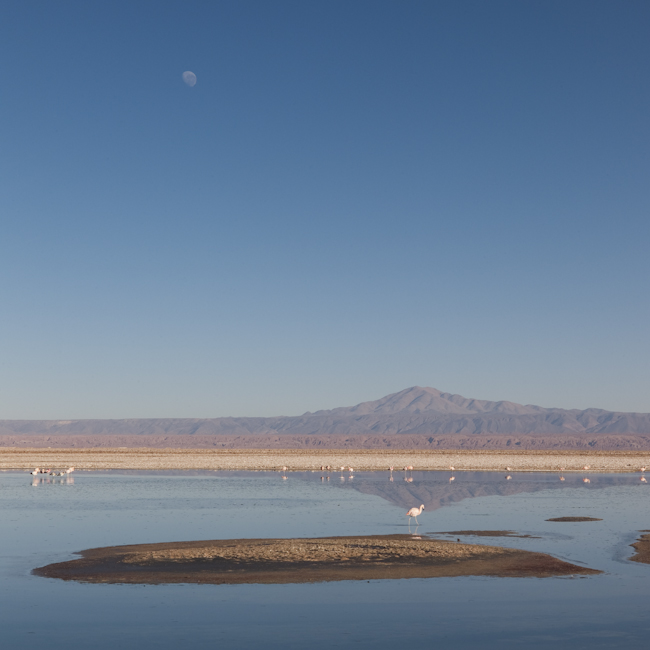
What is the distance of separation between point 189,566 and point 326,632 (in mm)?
7810

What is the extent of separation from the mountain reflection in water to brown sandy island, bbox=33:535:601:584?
14993mm

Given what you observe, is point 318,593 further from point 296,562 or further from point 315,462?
point 315,462

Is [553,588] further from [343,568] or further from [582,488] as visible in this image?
[582,488]

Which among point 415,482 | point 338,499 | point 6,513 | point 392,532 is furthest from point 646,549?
point 415,482

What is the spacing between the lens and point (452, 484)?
55.3 m

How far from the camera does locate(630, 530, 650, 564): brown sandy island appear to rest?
22484 millimetres

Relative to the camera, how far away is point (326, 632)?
14.1 m

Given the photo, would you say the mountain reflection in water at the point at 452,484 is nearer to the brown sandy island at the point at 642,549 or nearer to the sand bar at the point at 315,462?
the sand bar at the point at 315,462

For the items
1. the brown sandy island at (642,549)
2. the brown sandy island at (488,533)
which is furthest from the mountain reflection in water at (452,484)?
the brown sandy island at (642,549)

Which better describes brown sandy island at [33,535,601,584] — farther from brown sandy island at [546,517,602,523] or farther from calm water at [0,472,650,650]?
brown sandy island at [546,517,602,523]

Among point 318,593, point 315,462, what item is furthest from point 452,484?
point 315,462

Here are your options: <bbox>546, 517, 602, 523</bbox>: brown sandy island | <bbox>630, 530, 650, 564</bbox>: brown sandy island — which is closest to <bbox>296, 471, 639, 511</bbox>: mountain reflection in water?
<bbox>546, 517, 602, 523</bbox>: brown sandy island

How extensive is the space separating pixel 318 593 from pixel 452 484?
3920cm

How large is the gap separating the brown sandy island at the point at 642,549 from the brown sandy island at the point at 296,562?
255 centimetres
